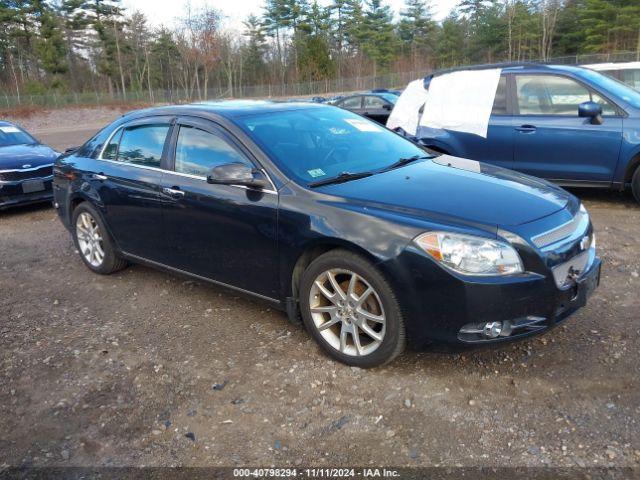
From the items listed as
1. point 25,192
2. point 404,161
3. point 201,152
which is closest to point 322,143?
point 404,161

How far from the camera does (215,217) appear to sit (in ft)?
12.9

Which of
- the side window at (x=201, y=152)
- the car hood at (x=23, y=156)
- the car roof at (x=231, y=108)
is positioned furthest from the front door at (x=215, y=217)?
the car hood at (x=23, y=156)

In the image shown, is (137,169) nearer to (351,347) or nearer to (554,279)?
(351,347)

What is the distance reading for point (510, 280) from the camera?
293cm

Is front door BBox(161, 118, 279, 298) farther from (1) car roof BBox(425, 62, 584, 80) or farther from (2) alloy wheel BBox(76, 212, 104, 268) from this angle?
(1) car roof BBox(425, 62, 584, 80)

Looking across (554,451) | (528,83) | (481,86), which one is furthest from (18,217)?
(554,451)

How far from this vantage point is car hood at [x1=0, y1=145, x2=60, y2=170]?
8203 millimetres

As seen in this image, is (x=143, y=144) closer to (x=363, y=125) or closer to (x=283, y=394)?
(x=363, y=125)

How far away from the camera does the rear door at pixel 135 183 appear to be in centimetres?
446

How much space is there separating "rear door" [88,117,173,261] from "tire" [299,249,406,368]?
162 centimetres

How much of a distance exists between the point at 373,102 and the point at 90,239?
39.3 feet

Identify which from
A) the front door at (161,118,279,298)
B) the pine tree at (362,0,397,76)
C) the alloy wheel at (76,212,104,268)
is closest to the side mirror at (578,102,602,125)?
the front door at (161,118,279,298)

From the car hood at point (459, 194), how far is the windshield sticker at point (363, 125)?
688mm

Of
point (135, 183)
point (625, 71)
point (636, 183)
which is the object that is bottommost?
point (636, 183)
